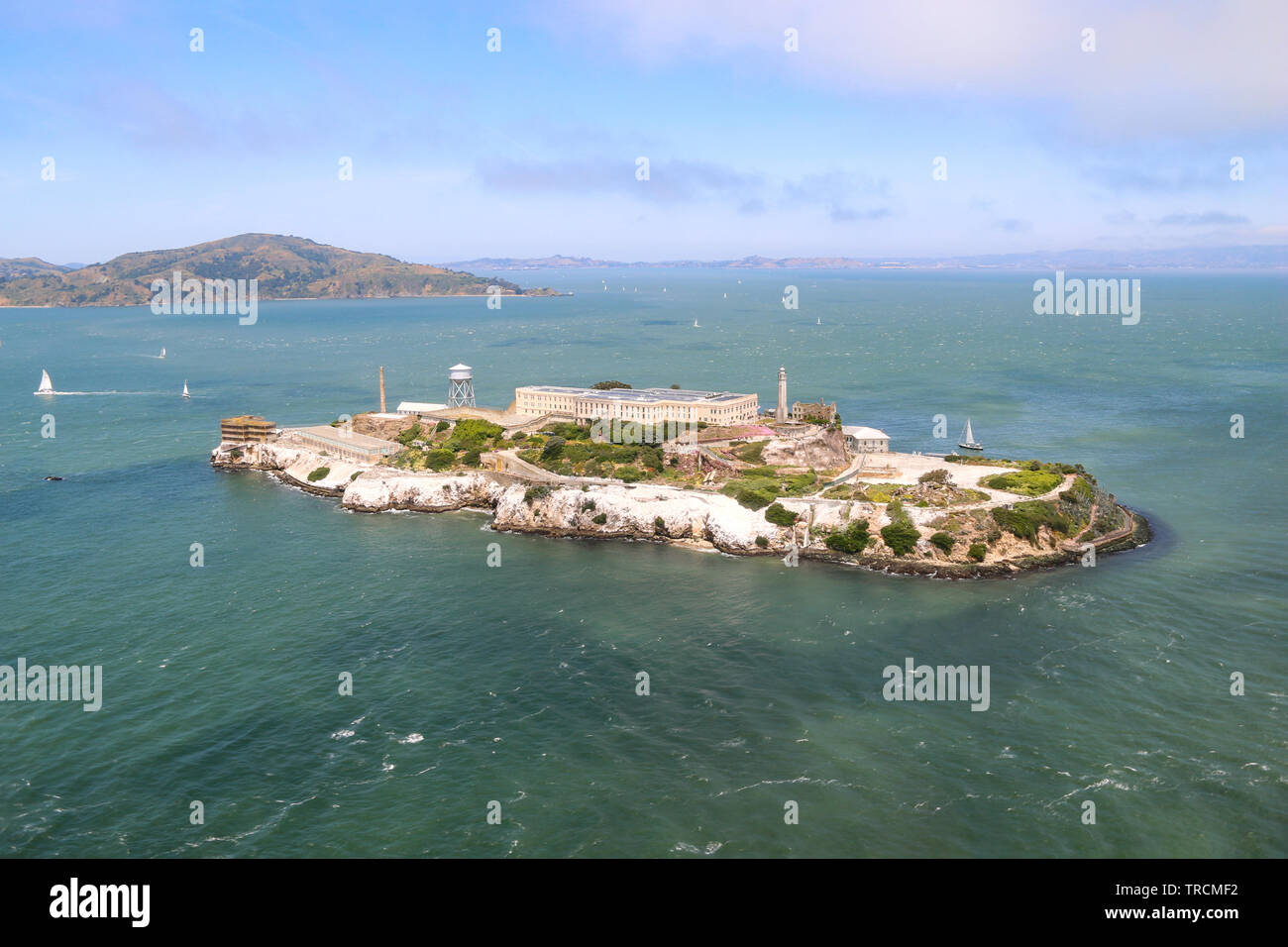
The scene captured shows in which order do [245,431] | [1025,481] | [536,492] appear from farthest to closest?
[245,431], [536,492], [1025,481]

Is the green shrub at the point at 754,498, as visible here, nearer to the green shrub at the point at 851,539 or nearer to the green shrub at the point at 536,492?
the green shrub at the point at 851,539

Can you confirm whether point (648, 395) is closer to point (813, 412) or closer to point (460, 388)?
point (813, 412)

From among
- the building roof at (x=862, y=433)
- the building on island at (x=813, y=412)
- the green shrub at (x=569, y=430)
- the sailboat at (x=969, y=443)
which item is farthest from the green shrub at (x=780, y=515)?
the sailboat at (x=969, y=443)

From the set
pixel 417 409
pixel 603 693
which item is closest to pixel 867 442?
pixel 603 693
